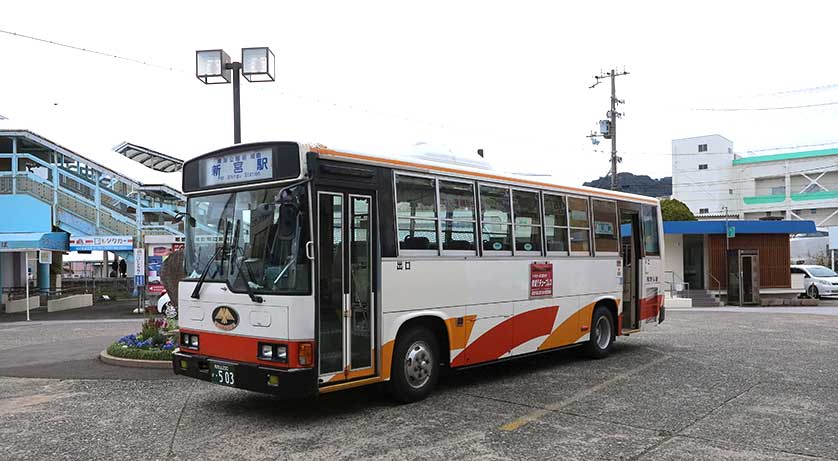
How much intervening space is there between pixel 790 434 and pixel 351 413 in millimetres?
4494

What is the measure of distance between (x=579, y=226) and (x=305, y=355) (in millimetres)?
5803

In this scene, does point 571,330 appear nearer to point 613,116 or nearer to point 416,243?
point 416,243

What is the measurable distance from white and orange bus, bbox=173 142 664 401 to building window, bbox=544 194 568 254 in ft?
0.84

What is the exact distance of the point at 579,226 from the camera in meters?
10.8

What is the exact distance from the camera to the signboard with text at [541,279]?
31.8ft

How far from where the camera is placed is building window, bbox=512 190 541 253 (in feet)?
31.0

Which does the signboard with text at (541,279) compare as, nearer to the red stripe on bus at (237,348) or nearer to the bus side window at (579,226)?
the bus side window at (579,226)

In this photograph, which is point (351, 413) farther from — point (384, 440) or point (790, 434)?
point (790, 434)

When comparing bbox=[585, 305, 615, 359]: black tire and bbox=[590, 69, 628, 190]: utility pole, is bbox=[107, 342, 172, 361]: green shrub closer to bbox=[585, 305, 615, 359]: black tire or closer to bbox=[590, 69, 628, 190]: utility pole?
bbox=[585, 305, 615, 359]: black tire

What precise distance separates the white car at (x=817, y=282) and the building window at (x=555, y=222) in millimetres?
23246

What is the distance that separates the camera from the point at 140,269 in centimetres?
2253

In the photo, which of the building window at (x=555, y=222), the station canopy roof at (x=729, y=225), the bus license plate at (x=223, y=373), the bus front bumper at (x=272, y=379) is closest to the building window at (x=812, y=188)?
the station canopy roof at (x=729, y=225)

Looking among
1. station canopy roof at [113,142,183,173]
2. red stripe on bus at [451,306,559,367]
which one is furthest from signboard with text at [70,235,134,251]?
red stripe on bus at [451,306,559,367]

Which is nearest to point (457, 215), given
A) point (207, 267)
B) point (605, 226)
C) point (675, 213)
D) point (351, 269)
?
point (351, 269)
